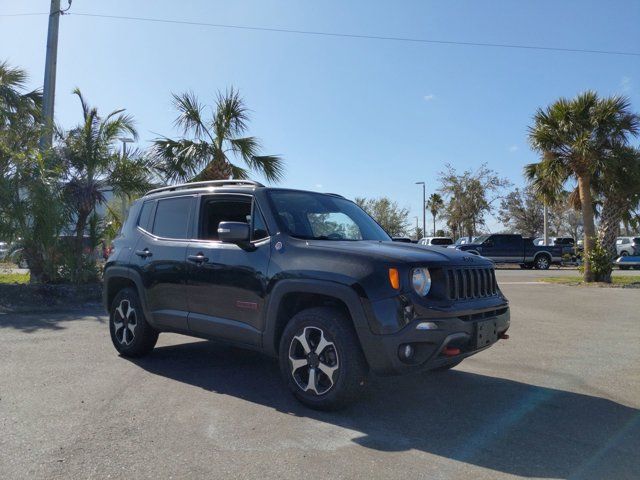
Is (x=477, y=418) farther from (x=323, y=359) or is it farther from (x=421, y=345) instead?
(x=323, y=359)

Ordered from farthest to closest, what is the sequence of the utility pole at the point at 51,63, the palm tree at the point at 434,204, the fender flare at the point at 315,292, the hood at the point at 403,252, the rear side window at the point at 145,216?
the palm tree at the point at 434,204 → the utility pole at the point at 51,63 → the rear side window at the point at 145,216 → the hood at the point at 403,252 → the fender flare at the point at 315,292

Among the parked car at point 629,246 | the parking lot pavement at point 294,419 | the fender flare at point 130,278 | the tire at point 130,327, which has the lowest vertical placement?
the parking lot pavement at point 294,419

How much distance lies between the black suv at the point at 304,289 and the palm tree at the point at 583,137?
14.2m

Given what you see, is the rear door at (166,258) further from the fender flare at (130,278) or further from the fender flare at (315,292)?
the fender flare at (315,292)

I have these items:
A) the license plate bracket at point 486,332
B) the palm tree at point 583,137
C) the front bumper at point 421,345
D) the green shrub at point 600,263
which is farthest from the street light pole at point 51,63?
the green shrub at point 600,263

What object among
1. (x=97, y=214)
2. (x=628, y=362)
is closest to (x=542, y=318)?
(x=628, y=362)

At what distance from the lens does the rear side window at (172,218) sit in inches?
232

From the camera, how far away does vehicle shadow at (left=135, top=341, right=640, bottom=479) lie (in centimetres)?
356

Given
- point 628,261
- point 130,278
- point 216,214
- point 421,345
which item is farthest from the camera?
point 628,261

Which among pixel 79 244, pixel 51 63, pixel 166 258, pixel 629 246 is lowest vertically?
pixel 166 258

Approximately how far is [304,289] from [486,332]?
1.56 m

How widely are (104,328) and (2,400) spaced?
3.83 m

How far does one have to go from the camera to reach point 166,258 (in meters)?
5.78

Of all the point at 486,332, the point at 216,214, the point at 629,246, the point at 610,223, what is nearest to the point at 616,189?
the point at 610,223
